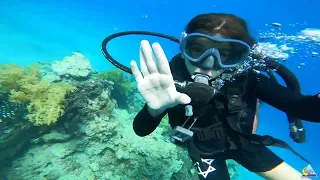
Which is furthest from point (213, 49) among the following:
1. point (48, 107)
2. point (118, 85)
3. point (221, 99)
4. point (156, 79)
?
point (118, 85)

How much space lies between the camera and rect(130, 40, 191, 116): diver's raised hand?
1844 mm

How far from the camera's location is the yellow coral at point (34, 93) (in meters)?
4.99

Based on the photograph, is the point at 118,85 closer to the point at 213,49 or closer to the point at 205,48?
the point at 205,48

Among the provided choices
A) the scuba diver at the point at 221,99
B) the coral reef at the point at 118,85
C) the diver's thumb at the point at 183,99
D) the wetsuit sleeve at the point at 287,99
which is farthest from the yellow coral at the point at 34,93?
the wetsuit sleeve at the point at 287,99

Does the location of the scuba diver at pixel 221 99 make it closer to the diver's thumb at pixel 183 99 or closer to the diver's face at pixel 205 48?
the diver's face at pixel 205 48

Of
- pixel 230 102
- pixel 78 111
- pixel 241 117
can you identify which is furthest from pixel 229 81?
pixel 78 111

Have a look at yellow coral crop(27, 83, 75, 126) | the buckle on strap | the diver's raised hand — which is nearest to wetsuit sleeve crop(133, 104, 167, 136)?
the diver's raised hand

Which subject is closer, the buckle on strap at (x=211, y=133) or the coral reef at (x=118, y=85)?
the buckle on strap at (x=211, y=133)

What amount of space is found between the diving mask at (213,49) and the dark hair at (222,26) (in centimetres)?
14

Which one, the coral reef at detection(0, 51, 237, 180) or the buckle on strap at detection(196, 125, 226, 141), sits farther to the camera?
the coral reef at detection(0, 51, 237, 180)

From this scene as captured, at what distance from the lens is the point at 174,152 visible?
18.7ft

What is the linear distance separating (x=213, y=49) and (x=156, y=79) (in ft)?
2.72

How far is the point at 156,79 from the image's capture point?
1.92 meters

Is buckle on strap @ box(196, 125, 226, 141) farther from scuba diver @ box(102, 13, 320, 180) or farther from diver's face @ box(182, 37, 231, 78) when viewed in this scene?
diver's face @ box(182, 37, 231, 78)
